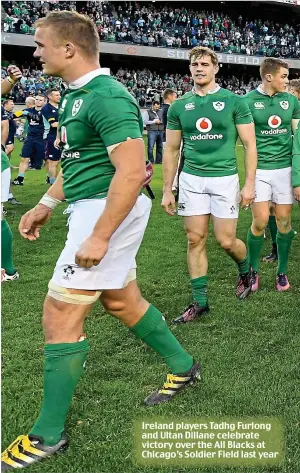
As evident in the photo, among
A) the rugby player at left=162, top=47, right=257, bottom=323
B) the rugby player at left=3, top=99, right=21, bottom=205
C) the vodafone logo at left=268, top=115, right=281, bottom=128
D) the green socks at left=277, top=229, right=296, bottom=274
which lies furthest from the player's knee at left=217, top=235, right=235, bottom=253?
the rugby player at left=3, top=99, right=21, bottom=205

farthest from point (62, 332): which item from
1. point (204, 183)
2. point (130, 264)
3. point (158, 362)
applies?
point (204, 183)

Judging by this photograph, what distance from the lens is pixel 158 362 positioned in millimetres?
3838

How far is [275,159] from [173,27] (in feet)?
128

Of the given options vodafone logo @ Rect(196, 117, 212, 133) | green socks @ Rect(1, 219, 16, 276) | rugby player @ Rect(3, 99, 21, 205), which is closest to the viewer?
vodafone logo @ Rect(196, 117, 212, 133)

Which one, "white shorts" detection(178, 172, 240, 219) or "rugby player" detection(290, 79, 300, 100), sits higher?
"rugby player" detection(290, 79, 300, 100)

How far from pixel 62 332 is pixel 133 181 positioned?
0.82 meters

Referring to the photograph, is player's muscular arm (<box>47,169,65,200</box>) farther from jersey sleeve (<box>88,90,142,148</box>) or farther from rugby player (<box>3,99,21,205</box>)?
rugby player (<box>3,99,21,205</box>)

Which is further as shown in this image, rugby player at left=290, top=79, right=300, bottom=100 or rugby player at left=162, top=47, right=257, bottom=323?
rugby player at left=290, top=79, right=300, bottom=100

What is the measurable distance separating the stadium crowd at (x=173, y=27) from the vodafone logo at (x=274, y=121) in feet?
105

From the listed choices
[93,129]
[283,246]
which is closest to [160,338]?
[93,129]

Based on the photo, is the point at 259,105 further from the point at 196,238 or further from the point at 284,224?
the point at 196,238

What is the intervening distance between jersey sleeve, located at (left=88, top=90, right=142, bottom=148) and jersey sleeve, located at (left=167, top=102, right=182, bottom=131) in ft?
7.97

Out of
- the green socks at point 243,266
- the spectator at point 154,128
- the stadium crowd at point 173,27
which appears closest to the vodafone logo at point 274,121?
the green socks at point 243,266

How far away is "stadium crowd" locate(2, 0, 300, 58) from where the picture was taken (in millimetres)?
35594
